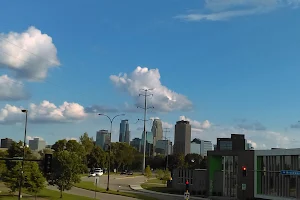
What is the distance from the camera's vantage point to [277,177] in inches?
2133

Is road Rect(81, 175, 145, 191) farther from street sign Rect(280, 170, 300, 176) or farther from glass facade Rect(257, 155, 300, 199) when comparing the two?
street sign Rect(280, 170, 300, 176)

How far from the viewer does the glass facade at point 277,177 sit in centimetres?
5147

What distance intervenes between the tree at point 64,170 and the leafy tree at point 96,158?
92.8 meters

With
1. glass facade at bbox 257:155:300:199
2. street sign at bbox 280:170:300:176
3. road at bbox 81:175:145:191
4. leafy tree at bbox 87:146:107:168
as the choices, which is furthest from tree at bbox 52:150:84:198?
leafy tree at bbox 87:146:107:168

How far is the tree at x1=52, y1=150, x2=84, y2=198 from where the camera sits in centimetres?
4669

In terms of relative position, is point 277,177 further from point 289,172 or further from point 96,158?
point 96,158

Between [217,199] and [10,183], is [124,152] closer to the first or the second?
[217,199]

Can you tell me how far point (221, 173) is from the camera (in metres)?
65.6

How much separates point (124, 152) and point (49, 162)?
118 meters

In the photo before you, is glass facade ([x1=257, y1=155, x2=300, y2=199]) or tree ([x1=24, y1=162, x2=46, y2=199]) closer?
tree ([x1=24, y1=162, x2=46, y2=199])

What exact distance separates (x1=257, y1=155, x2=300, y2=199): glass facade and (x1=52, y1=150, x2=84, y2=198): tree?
26451mm

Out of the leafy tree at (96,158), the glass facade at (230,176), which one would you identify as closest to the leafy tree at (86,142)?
Answer: the leafy tree at (96,158)

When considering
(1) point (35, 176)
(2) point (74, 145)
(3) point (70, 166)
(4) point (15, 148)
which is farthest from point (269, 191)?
(2) point (74, 145)

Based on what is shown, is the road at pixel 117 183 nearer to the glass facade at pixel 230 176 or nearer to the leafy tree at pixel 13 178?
the glass facade at pixel 230 176
